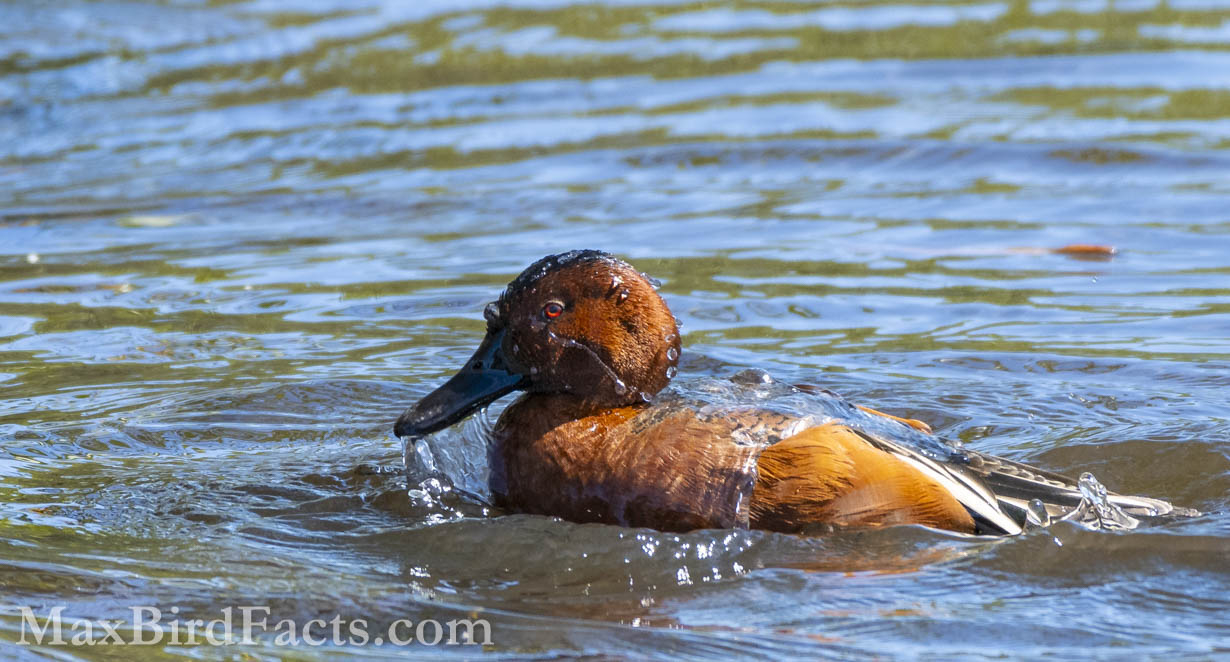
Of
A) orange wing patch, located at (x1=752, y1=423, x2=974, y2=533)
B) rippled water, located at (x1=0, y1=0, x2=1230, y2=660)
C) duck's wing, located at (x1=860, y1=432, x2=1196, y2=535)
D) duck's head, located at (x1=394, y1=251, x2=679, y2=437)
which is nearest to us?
rippled water, located at (x1=0, y1=0, x2=1230, y2=660)

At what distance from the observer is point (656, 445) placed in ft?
14.9

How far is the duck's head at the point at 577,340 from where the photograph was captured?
4773 mm

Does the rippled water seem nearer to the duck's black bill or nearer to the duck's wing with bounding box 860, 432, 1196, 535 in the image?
the duck's wing with bounding box 860, 432, 1196, 535

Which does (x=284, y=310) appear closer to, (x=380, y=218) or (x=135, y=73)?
(x=380, y=218)

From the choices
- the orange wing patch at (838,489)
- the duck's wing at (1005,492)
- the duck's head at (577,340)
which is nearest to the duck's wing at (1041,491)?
the duck's wing at (1005,492)

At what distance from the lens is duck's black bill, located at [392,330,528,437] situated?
16.0 feet

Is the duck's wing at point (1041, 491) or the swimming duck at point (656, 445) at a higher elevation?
the swimming duck at point (656, 445)

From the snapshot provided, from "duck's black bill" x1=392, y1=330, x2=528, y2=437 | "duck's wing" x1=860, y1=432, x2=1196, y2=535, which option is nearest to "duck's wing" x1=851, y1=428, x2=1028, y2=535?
"duck's wing" x1=860, y1=432, x2=1196, y2=535

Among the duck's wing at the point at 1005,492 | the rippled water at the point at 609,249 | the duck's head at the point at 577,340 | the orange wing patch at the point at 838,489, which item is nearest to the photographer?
the rippled water at the point at 609,249

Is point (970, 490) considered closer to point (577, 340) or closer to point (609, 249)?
point (577, 340)

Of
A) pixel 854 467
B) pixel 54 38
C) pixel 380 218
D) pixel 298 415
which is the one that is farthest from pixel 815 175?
pixel 54 38

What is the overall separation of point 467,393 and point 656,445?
0.70 metres

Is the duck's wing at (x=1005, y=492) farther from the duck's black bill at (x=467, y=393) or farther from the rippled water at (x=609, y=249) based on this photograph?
the duck's black bill at (x=467, y=393)

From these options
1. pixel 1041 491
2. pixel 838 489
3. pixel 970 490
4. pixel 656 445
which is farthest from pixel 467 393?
pixel 1041 491
